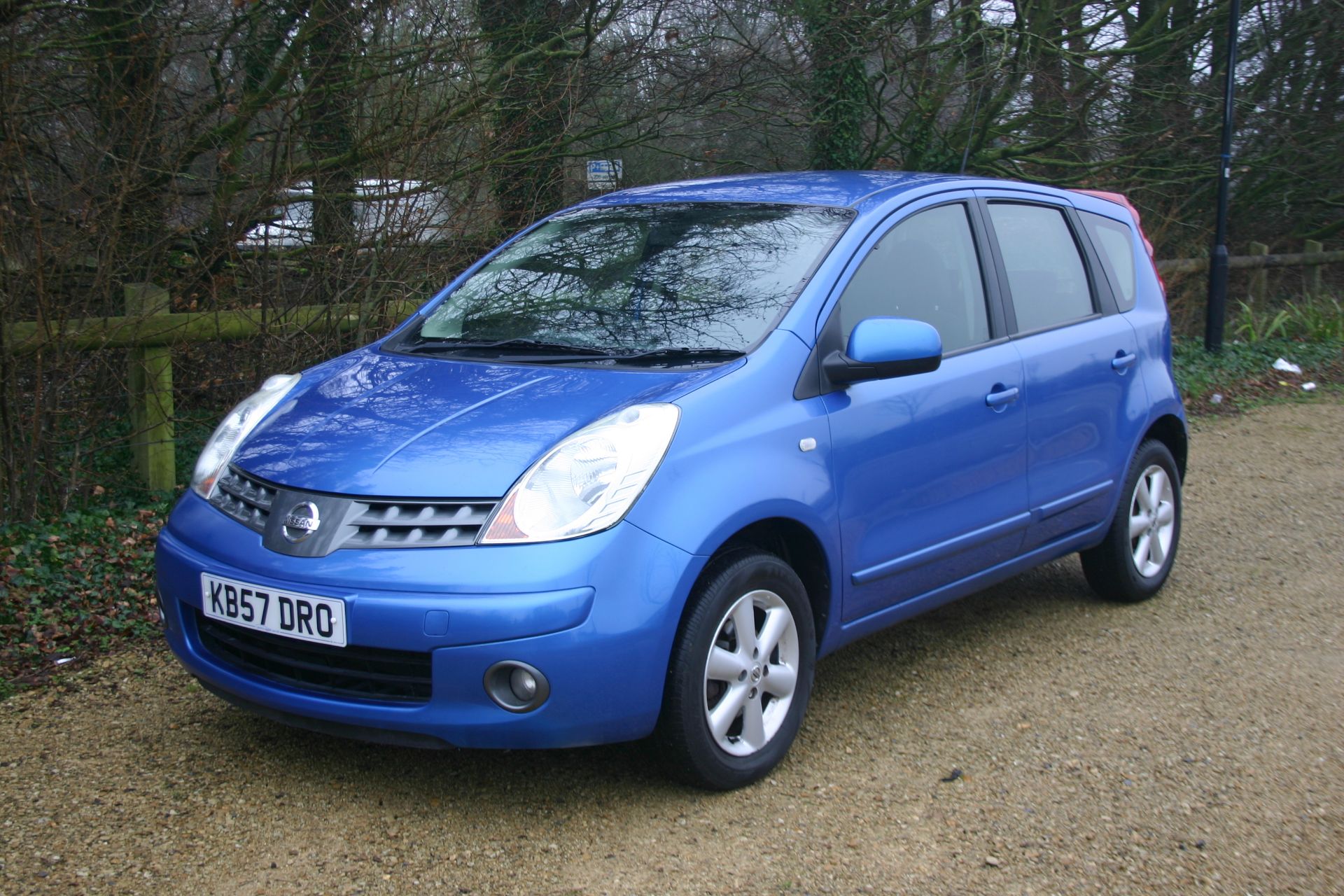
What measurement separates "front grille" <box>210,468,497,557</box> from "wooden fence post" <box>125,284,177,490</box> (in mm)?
3320

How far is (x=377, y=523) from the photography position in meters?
3.17

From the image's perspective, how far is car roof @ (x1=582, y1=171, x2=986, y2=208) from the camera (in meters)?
4.39

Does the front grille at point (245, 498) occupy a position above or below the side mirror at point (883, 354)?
below

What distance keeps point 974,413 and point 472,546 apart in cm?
189

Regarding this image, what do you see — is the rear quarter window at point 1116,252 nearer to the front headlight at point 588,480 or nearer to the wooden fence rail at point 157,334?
the front headlight at point 588,480

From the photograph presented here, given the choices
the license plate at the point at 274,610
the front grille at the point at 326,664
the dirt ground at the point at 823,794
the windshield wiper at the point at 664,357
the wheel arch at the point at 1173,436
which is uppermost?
the windshield wiper at the point at 664,357

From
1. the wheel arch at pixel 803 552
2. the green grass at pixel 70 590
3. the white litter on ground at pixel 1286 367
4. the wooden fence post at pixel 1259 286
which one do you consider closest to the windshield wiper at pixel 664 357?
the wheel arch at pixel 803 552

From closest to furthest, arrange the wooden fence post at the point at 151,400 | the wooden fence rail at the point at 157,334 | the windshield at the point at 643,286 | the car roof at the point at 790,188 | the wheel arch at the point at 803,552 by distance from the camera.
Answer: the wheel arch at the point at 803,552 → the windshield at the point at 643,286 → the car roof at the point at 790,188 → the wooden fence rail at the point at 157,334 → the wooden fence post at the point at 151,400

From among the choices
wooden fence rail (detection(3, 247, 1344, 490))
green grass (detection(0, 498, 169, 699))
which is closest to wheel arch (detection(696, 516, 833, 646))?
green grass (detection(0, 498, 169, 699))

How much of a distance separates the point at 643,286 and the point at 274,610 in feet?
5.24

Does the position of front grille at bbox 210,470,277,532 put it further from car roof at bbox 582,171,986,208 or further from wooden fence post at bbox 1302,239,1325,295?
wooden fence post at bbox 1302,239,1325,295

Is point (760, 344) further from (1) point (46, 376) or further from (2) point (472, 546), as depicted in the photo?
(1) point (46, 376)

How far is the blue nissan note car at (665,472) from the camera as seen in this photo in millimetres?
3096

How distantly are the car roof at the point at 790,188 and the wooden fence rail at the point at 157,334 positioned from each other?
2571 mm
